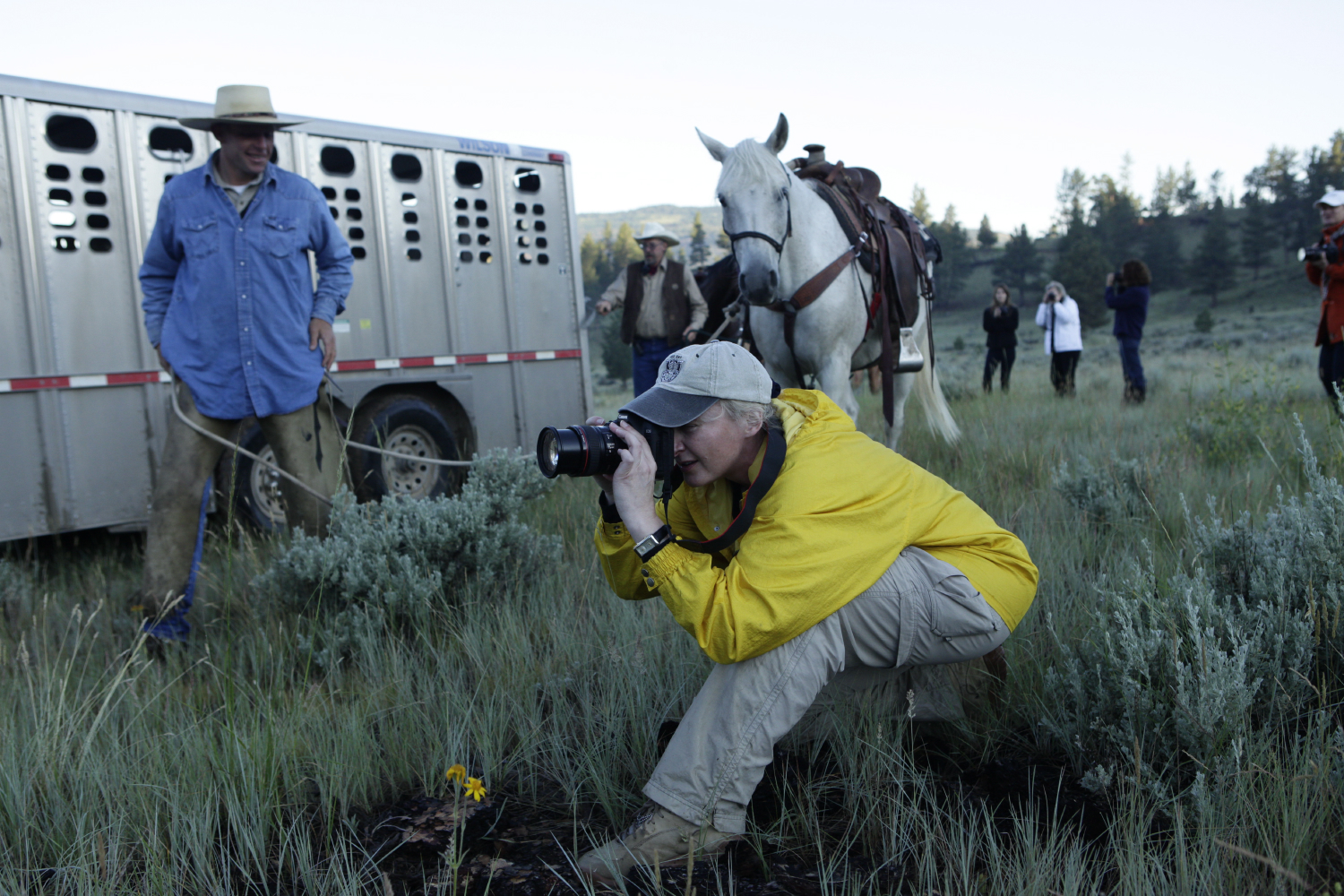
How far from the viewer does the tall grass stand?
6.27ft

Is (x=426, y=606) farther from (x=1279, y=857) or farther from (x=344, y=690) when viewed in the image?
(x=1279, y=857)

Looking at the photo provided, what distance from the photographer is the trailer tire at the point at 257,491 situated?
569cm

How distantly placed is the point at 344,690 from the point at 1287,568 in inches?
116

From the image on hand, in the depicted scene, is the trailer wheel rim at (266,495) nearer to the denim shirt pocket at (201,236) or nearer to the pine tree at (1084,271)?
the denim shirt pocket at (201,236)

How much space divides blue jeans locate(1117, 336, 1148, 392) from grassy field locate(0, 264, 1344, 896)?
7396 mm

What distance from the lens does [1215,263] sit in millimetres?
64188

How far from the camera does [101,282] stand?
5391 millimetres

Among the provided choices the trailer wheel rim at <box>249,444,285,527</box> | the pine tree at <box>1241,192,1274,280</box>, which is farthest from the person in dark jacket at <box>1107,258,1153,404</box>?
the pine tree at <box>1241,192,1274,280</box>

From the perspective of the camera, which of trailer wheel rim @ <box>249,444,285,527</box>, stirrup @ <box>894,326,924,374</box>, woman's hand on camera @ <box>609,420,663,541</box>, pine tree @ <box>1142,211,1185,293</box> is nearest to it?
woman's hand on camera @ <box>609,420,663,541</box>

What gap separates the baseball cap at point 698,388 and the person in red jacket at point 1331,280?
19.7 feet

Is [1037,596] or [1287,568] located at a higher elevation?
[1287,568]

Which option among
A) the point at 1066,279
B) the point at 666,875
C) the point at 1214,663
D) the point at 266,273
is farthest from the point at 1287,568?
the point at 1066,279

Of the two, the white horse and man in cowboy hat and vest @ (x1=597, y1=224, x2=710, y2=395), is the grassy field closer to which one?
the white horse

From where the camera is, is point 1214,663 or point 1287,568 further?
point 1287,568
